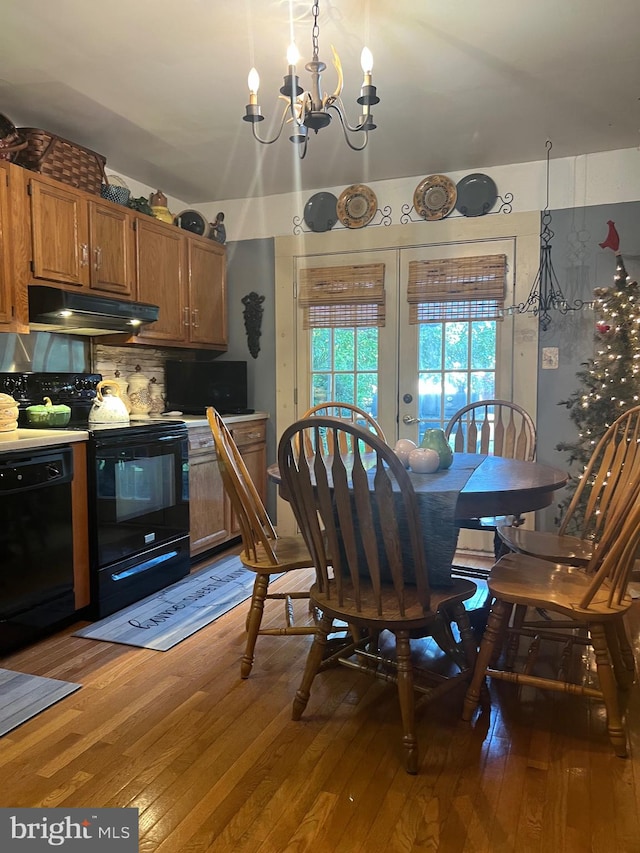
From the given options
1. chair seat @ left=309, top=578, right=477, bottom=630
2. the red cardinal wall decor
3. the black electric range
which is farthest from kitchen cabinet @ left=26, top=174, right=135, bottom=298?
the red cardinal wall decor

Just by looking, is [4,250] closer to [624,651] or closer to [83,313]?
[83,313]

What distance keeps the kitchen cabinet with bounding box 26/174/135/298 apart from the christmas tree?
2.77 meters

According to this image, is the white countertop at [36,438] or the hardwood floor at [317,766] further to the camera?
the white countertop at [36,438]

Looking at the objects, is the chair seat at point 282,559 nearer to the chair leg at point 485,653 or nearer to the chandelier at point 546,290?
the chair leg at point 485,653

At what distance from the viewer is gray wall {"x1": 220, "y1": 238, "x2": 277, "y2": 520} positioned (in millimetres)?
4660

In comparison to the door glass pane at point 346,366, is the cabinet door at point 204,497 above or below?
below

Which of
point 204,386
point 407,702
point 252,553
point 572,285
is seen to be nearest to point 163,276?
point 204,386

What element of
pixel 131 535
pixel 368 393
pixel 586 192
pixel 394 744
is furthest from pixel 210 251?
pixel 394 744

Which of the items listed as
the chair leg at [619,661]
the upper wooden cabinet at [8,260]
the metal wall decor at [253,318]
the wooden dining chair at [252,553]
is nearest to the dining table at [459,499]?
the wooden dining chair at [252,553]

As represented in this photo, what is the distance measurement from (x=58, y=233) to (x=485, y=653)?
282 cm

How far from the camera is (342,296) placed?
441 cm

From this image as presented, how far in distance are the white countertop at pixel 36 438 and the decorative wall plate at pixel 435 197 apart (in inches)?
105

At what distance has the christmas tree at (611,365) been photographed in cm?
335

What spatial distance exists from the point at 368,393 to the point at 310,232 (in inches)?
50.0
